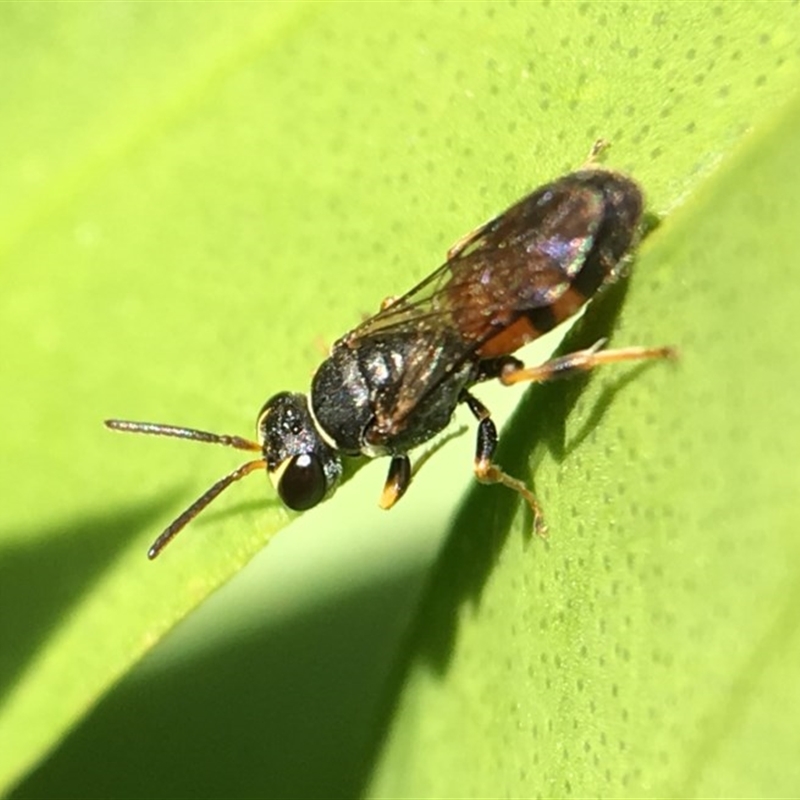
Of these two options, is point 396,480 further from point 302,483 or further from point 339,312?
point 339,312

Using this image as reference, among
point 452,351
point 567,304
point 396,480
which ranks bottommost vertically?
point 396,480

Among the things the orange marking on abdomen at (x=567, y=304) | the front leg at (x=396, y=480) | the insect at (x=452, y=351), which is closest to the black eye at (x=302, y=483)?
the insect at (x=452, y=351)

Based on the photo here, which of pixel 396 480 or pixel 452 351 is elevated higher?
pixel 452 351

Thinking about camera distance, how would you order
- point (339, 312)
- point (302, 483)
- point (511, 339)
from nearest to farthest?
point (339, 312) → point (302, 483) → point (511, 339)

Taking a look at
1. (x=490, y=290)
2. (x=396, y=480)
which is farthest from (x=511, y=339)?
(x=396, y=480)

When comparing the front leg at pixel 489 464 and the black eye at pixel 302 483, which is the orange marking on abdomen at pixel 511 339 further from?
the black eye at pixel 302 483

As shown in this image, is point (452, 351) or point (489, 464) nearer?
point (489, 464)

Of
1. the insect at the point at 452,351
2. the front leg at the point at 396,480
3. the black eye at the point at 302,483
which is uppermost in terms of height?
the insect at the point at 452,351
